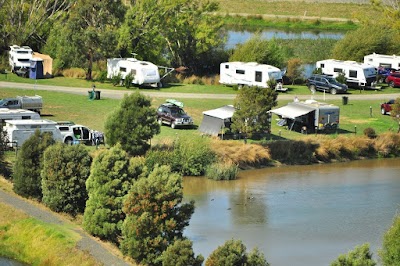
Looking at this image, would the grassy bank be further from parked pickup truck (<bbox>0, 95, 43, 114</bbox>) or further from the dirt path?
parked pickup truck (<bbox>0, 95, 43, 114</bbox>)

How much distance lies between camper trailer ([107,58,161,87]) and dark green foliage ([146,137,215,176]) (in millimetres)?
17521

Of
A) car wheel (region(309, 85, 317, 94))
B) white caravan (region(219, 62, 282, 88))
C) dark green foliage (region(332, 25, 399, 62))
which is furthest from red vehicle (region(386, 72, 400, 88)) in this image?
white caravan (region(219, 62, 282, 88))

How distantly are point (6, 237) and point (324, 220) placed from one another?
1202 centimetres

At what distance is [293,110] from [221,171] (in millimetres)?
9621

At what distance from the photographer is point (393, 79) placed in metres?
67.4

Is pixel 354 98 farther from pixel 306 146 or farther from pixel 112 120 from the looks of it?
pixel 112 120

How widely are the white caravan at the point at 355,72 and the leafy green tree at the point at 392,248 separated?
39.4 meters

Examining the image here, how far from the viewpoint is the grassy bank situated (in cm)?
3141

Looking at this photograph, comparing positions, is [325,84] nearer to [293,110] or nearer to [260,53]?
[260,53]

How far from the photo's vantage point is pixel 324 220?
38062 millimetres

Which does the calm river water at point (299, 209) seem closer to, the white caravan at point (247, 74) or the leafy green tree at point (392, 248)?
the leafy green tree at point (392, 248)

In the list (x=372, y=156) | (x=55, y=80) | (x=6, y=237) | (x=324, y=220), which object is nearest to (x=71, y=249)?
(x=6, y=237)

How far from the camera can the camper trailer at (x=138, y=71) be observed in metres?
62.5

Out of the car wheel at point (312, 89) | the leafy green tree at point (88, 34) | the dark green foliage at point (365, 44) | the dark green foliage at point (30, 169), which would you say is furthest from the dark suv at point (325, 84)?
the dark green foliage at point (30, 169)
